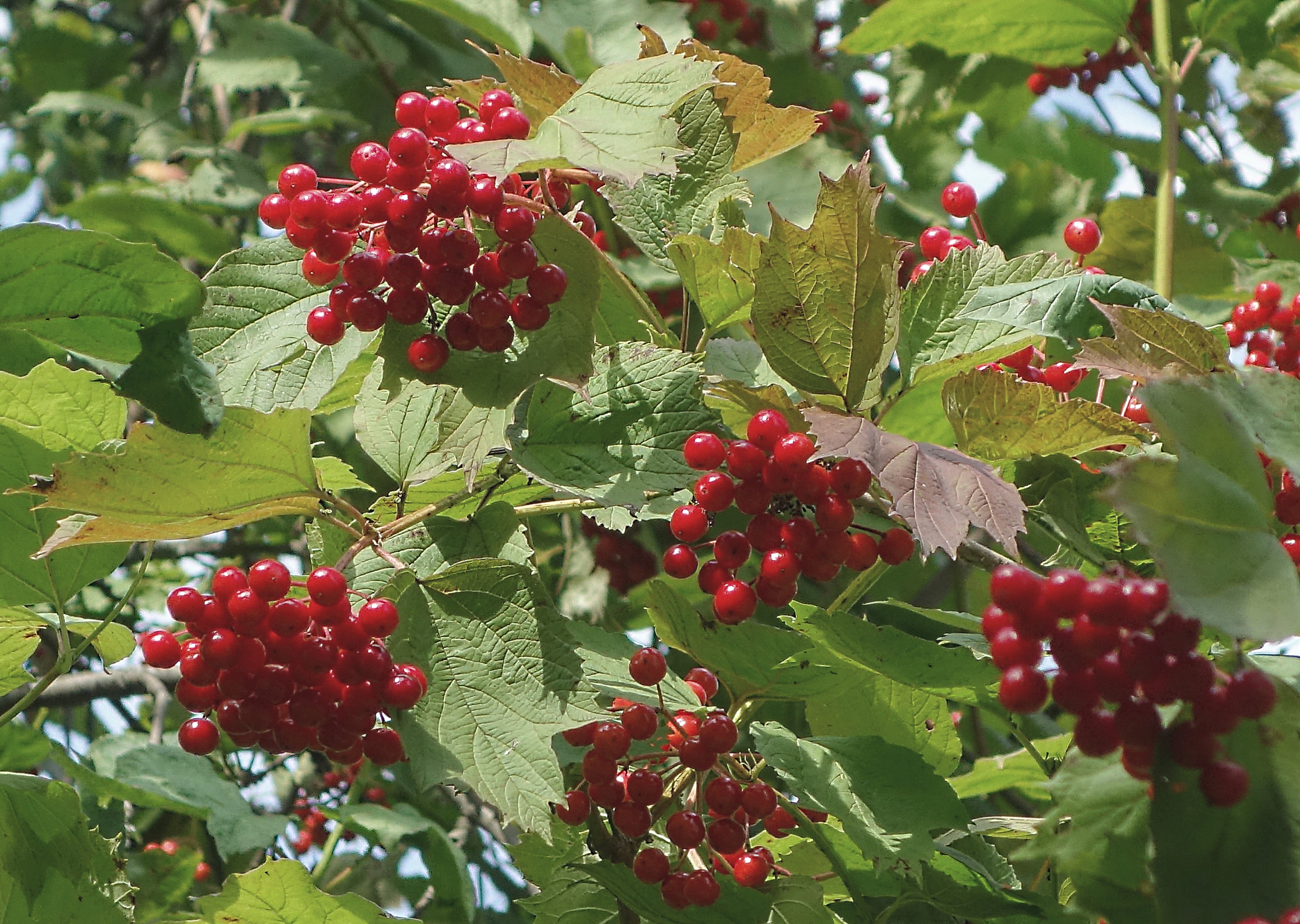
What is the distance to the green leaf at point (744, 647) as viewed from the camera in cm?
128

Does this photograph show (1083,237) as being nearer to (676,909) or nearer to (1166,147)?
(1166,147)

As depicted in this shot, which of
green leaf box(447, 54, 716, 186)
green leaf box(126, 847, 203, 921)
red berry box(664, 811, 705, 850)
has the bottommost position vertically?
green leaf box(126, 847, 203, 921)

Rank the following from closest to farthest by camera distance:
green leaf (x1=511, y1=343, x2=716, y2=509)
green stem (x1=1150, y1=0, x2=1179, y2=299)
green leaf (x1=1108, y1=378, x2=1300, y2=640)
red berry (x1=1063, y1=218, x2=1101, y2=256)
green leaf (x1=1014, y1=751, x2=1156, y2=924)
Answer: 1. green leaf (x1=1108, y1=378, x2=1300, y2=640)
2. green leaf (x1=1014, y1=751, x2=1156, y2=924)
3. green leaf (x1=511, y1=343, x2=716, y2=509)
4. red berry (x1=1063, y1=218, x2=1101, y2=256)
5. green stem (x1=1150, y1=0, x2=1179, y2=299)

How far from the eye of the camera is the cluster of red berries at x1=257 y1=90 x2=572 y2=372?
112cm

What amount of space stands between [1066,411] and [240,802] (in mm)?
1622

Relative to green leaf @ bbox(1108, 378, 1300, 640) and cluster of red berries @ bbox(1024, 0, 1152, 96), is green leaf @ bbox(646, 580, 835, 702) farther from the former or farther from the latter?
cluster of red berries @ bbox(1024, 0, 1152, 96)

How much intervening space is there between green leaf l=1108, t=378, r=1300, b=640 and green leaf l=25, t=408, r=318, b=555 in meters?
0.78

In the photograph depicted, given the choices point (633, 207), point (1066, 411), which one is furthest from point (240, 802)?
point (1066, 411)

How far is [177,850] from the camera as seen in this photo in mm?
2150

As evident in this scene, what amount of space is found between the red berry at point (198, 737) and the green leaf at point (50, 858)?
255 mm

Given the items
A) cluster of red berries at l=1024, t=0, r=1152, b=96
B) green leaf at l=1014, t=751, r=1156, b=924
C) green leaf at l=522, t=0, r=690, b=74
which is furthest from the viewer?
cluster of red berries at l=1024, t=0, r=1152, b=96

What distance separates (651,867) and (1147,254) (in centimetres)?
154

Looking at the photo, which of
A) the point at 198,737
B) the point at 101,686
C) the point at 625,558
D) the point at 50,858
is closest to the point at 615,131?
the point at 198,737

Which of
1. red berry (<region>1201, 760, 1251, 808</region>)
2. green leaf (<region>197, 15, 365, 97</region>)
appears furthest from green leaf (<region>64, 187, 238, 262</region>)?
red berry (<region>1201, 760, 1251, 808</region>)
